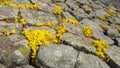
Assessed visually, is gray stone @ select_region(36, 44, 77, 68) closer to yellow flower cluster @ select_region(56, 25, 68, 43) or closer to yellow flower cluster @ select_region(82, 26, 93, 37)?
yellow flower cluster @ select_region(56, 25, 68, 43)

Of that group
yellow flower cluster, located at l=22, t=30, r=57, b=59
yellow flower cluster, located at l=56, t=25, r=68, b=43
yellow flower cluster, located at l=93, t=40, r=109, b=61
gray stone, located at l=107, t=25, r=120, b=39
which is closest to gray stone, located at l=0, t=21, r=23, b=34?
yellow flower cluster, located at l=22, t=30, r=57, b=59

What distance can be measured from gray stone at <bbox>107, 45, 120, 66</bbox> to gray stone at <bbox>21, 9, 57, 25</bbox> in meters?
2.20

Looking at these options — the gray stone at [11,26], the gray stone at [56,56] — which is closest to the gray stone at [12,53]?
the gray stone at [56,56]

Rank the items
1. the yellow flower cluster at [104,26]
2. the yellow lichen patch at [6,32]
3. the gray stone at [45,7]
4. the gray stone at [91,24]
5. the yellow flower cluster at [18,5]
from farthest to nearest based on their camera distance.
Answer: the yellow flower cluster at [104,26]
the gray stone at [45,7]
the gray stone at [91,24]
the yellow flower cluster at [18,5]
the yellow lichen patch at [6,32]

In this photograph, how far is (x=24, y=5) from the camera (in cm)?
922

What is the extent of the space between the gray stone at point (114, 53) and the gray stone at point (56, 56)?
4.05 feet

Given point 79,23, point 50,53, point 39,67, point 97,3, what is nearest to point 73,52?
point 50,53

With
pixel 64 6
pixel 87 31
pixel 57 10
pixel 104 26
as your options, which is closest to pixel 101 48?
pixel 87 31

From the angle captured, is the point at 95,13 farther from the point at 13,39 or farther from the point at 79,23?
the point at 13,39

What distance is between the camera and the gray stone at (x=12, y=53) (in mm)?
6309

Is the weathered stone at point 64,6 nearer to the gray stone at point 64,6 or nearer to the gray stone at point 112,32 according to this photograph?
the gray stone at point 64,6

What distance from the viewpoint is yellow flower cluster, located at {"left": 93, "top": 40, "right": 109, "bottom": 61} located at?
7.37 metres

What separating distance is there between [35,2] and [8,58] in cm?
400

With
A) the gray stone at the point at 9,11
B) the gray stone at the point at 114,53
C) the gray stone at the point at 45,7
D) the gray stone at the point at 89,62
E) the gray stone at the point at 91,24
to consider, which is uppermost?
the gray stone at the point at 9,11
